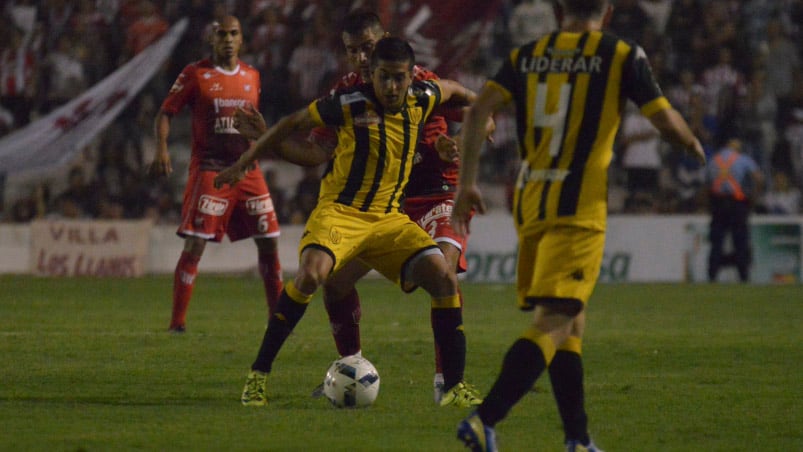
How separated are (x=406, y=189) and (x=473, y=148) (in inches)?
116

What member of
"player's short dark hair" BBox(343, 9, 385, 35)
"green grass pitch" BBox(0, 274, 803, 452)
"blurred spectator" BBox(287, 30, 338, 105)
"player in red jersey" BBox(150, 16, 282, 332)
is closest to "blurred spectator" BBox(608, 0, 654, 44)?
"blurred spectator" BBox(287, 30, 338, 105)

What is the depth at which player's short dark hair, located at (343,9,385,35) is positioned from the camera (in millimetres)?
7680

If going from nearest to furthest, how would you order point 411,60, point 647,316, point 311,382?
point 411,60 < point 311,382 < point 647,316

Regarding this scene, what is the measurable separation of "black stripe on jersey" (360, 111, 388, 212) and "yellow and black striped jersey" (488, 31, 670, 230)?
187 centimetres

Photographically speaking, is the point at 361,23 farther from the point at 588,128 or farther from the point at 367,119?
the point at 588,128

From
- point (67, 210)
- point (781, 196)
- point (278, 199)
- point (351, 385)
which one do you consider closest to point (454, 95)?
point (351, 385)

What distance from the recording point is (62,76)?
19.9 metres

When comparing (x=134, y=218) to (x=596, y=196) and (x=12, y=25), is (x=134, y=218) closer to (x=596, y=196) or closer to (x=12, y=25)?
(x=12, y=25)

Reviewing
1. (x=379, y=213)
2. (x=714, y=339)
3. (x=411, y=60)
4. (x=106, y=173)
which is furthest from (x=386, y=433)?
(x=106, y=173)

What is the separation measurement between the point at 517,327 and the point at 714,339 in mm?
1823

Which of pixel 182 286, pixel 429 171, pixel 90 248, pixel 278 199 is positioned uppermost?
pixel 429 171

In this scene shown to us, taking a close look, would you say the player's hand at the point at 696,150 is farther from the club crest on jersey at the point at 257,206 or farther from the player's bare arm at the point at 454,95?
the club crest on jersey at the point at 257,206

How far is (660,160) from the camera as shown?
1997 cm

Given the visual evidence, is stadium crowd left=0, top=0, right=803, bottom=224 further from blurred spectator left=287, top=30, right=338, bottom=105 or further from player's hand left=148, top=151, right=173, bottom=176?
player's hand left=148, top=151, right=173, bottom=176
